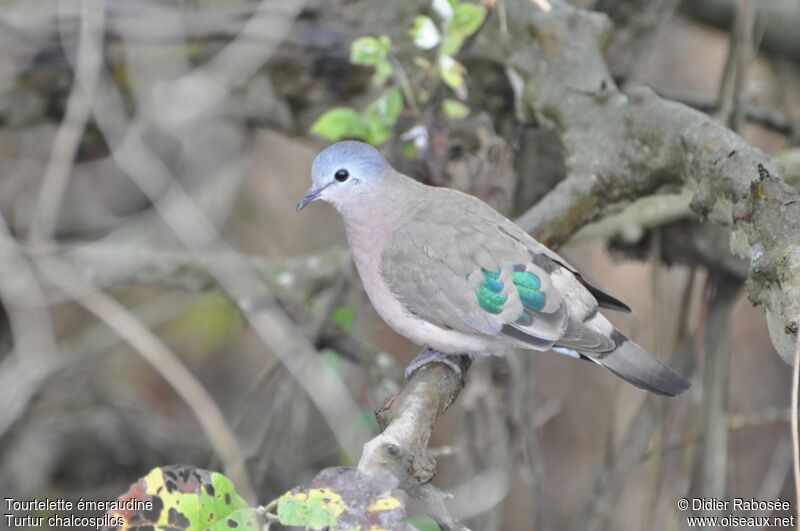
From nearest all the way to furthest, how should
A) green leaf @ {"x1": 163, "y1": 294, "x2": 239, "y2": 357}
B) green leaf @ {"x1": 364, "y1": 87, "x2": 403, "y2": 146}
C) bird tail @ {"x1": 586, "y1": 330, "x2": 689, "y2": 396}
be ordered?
bird tail @ {"x1": 586, "y1": 330, "x2": 689, "y2": 396} < green leaf @ {"x1": 364, "y1": 87, "x2": 403, "y2": 146} < green leaf @ {"x1": 163, "y1": 294, "x2": 239, "y2": 357}

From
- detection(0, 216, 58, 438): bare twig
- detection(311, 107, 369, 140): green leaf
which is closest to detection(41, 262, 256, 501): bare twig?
detection(0, 216, 58, 438): bare twig

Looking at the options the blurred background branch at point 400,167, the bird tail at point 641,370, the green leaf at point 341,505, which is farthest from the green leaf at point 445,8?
the green leaf at point 341,505

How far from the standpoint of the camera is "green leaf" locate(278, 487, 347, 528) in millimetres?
1427

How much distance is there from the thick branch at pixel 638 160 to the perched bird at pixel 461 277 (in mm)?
161

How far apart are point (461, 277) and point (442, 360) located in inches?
8.0

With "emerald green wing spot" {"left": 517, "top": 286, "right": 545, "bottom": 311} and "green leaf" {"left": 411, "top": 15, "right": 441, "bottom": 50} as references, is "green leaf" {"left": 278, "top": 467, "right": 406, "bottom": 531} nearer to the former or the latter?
"emerald green wing spot" {"left": 517, "top": 286, "right": 545, "bottom": 311}

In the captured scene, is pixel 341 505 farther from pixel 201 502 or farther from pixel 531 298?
pixel 531 298

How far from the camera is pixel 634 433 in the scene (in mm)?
3488

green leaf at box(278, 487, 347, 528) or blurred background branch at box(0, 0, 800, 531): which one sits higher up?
blurred background branch at box(0, 0, 800, 531)

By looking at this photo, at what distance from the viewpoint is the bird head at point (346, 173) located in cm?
262

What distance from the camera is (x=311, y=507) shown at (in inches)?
57.1

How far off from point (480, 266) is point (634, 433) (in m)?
1.35

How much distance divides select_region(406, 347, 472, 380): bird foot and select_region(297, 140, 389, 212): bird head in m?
0.44

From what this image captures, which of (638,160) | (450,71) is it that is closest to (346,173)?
(450,71)
